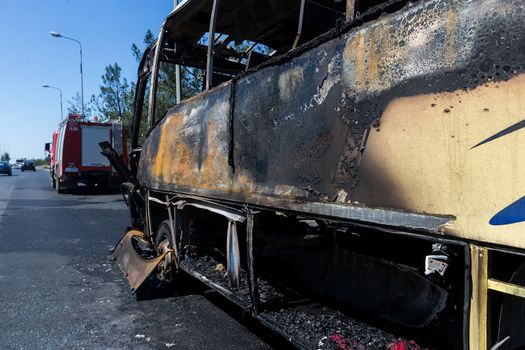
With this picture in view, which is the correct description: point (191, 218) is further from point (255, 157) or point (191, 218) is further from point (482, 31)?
point (482, 31)

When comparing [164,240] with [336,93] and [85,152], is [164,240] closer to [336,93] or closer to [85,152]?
[336,93]

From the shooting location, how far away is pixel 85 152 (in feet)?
60.1

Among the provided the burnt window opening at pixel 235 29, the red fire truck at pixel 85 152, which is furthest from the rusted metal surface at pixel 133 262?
the red fire truck at pixel 85 152

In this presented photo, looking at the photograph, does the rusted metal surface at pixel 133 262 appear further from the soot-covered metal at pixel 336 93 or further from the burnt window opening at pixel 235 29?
the burnt window opening at pixel 235 29

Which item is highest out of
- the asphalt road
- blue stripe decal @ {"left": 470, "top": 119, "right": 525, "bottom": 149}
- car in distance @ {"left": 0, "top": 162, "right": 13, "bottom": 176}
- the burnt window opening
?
the burnt window opening

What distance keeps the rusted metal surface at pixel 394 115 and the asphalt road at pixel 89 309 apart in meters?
1.54

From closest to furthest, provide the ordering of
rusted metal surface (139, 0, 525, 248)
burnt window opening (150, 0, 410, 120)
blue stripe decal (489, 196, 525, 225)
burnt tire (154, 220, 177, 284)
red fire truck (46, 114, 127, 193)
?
blue stripe decal (489, 196, 525, 225) < rusted metal surface (139, 0, 525, 248) < burnt window opening (150, 0, 410, 120) < burnt tire (154, 220, 177, 284) < red fire truck (46, 114, 127, 193)

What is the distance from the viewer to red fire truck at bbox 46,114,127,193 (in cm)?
1808

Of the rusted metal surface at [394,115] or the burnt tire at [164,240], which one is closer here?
the rusted metal surface at [394,115]

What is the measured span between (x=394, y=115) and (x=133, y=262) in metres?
4.20

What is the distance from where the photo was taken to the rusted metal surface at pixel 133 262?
4773 mm

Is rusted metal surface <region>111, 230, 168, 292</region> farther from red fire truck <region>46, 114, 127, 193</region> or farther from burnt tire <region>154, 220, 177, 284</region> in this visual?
red fire truck <region>46, 114, 127, 193</region>

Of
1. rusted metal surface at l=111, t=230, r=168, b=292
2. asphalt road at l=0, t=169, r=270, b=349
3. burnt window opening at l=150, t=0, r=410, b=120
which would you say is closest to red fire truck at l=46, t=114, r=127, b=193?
asphalt road at l=0, t=169, r=270, b=349

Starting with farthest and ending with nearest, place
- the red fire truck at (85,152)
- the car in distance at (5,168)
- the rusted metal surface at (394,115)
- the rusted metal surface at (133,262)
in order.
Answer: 1. the car in distance at (5,168)
2. the red fire truck at (85,152)
3. the rusted metal surface at (133,262)
4. the rusted metal surface at (394,115)
